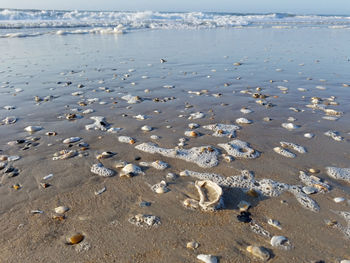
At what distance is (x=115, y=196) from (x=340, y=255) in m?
2.08

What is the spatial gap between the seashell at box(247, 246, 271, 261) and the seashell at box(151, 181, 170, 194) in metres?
1.07

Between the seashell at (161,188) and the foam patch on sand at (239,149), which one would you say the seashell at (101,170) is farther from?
the foam patch on sand at (239,149)

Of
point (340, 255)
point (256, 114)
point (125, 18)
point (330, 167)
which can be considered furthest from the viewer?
point (125, 18)

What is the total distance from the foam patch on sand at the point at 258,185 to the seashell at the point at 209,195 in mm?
218

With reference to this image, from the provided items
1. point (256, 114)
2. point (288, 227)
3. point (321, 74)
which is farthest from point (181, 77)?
point (288, 227)

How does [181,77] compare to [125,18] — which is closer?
[181,77]

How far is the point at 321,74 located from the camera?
7.66m

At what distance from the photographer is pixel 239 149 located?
370cm

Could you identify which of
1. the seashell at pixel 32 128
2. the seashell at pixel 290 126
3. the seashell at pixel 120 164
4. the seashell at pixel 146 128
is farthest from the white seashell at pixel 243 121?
the seashell at pixel 32 128

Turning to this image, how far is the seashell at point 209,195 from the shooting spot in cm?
252

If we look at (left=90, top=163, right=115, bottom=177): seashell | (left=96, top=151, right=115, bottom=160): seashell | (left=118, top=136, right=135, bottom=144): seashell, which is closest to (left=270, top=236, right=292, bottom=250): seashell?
(left=90, top=163, right=115, bottom=177): seashell

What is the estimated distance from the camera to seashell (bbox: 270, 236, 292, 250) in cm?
213

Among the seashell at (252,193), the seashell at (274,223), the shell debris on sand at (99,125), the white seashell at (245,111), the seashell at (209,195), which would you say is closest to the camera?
the seashell at (274,223)

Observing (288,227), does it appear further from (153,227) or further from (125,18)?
(125,18)
